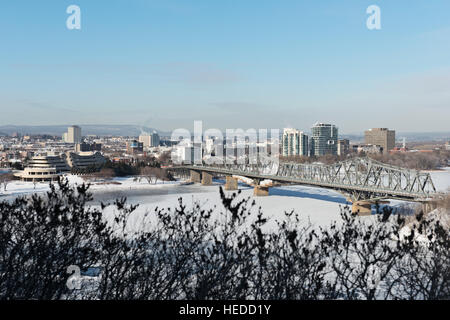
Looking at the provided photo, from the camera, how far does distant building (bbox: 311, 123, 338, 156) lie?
86.2m

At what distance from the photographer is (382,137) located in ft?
333

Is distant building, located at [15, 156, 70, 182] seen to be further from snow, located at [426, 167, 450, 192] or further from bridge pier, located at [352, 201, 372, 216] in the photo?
snow, located at [426, 167, 450, 192]

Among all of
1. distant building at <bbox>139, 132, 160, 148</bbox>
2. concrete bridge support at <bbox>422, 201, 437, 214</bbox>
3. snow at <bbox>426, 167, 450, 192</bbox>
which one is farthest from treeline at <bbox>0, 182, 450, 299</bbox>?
distant building at <bbox>139, 132, 160, 148</bbox>

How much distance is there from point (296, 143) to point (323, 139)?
854 cm

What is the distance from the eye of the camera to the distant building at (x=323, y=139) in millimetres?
86188

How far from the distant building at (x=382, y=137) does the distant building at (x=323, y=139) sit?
16.0m

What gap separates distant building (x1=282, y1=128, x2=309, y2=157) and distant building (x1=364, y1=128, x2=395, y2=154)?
2455cm

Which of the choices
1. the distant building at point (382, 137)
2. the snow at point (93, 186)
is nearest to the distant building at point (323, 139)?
the distant building at point (382, 137)

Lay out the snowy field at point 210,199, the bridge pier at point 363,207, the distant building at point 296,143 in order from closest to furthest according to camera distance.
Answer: the snowy field at point 210,199
the bridge pier at point 363,207
the distant building at point 296,143

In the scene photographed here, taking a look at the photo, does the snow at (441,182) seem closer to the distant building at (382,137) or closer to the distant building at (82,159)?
the distant building at (82,159)

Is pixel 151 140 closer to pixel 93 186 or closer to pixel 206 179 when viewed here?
pixel 206 179

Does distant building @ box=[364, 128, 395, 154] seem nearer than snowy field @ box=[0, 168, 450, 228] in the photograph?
No

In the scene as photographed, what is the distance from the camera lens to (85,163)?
56.4 m
